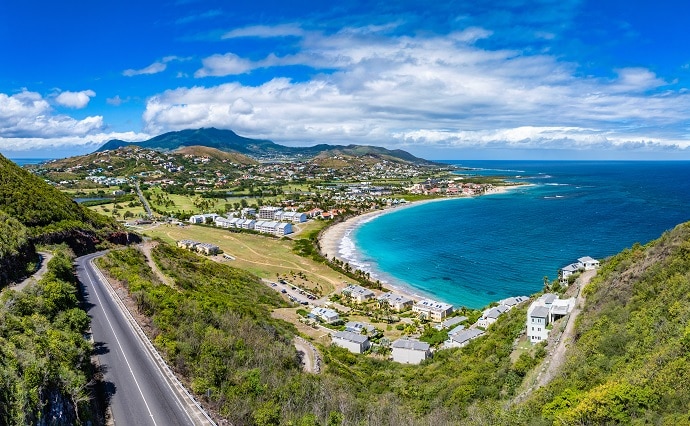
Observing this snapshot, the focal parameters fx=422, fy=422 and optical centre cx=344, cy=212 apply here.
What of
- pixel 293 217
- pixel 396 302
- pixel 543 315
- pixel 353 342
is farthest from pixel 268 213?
pixel 543 315

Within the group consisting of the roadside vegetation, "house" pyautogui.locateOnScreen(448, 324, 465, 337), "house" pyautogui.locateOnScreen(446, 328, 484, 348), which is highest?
the roadside vegetation

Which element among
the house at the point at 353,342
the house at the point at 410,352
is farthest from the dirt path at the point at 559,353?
the house at the point at 353,342

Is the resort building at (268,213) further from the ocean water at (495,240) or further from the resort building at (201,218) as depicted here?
the ocean water at (495,240)

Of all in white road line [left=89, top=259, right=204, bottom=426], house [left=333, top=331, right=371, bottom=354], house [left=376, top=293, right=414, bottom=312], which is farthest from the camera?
house [left=376, top=293, right=414, bottom=312]

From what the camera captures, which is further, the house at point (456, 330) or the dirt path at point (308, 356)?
the house at point (456, 330)

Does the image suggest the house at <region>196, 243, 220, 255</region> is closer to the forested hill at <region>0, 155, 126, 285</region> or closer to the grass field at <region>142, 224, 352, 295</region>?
the grass field at <region>142, 224, 352, 295</region>

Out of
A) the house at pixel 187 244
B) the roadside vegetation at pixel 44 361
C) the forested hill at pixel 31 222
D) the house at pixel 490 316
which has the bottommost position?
the house at pixel 490 316

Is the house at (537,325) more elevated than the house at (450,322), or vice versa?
the house at (537,325)

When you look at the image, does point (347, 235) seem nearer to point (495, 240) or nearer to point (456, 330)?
point (495, 240)

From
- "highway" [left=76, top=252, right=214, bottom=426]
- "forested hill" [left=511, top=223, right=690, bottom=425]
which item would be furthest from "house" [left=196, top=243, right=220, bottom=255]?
"forested hill" [left=511, top=223, right=690, bottom=425]
